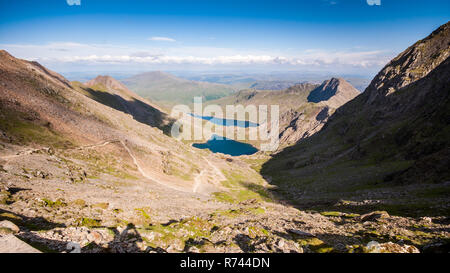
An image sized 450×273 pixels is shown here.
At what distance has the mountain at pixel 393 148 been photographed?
2275 inches

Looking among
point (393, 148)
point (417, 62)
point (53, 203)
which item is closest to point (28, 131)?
point (53, 203)

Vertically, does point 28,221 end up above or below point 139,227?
above

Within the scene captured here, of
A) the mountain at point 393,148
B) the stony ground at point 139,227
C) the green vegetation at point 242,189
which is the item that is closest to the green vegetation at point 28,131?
the stony ground at point 139,227

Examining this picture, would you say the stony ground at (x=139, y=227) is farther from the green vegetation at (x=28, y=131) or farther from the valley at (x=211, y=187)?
the green vegetation at (x=28, y=131)

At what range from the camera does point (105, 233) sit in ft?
67.5

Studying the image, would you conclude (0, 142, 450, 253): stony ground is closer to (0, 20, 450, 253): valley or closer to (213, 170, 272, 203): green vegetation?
(0, 20, 450, 253): valley

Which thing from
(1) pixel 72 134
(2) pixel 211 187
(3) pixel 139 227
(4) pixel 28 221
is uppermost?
(1) pixel 72 134

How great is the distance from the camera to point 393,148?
352 ft

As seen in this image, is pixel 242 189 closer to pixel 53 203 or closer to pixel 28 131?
pixel 28 131

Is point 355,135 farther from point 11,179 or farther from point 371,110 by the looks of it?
point 11,179

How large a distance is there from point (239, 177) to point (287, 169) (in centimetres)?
5497

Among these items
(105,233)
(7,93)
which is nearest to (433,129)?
(105,233)

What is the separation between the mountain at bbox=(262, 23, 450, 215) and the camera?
57.8 m

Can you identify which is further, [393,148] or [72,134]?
[393,148]
